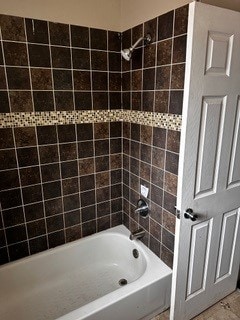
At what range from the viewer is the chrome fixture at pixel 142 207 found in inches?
70.6

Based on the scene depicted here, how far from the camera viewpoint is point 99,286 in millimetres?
1870

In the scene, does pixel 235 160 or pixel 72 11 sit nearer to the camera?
pixel 235 160

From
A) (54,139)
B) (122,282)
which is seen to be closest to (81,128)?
(54,139)

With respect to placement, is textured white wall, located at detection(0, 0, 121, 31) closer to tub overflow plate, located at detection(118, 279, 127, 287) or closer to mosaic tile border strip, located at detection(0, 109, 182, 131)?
mosaic tile border strip, located at detection(0, 109, 182, 131)

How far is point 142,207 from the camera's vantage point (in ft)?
5.93

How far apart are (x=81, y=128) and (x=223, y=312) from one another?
5.81ft

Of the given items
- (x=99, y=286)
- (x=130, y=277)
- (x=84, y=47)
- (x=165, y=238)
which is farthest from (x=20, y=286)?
(x=84, y=47)

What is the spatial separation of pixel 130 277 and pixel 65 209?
0.83m

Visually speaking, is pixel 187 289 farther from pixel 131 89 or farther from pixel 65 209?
pixel 131 89

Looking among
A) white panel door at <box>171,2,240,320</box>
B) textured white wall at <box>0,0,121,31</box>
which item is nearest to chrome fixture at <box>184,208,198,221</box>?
white panel door at <box>171,2,240,320</box>

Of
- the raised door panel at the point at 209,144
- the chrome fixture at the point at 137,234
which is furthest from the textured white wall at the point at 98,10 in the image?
the chrome fixture at the point at 137,234

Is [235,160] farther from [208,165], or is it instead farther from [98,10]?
[98,10]

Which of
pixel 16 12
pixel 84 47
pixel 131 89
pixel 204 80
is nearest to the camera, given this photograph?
pixel 204 80

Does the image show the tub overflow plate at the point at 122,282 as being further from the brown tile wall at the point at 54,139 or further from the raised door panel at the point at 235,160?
the raised door panel at the point at 235,160
